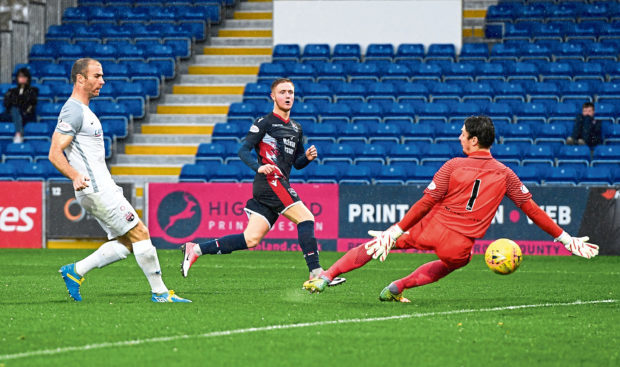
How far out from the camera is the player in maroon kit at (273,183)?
9609 millimetres

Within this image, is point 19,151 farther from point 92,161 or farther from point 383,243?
point 383,243

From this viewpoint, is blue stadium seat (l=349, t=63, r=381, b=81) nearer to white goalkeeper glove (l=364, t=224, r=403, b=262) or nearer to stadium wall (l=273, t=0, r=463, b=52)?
Result: stadium wall (l=273, t=0, r=463, b=52)

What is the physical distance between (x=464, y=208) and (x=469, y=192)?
129mm

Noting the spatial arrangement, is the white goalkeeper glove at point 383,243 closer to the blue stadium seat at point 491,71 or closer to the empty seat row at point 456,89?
the empty seat row at point 456,89

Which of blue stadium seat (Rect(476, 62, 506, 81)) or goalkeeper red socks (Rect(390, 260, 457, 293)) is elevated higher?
blue stadium seat (Rect(476, 62, 506, 81))

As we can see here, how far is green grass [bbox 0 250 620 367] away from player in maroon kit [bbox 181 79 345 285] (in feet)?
1.55

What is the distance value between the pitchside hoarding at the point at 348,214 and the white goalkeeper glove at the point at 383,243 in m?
8.74

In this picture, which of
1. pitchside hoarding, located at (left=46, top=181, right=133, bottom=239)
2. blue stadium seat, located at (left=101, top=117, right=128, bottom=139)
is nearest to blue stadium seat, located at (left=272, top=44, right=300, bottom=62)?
blue stadium seat, located at (left=101, top=117, right=128, bottom=139)

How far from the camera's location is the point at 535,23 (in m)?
23.8

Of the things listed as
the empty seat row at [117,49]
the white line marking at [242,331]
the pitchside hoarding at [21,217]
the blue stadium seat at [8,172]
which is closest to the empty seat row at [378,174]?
the pitchside hoarding at [21,217]

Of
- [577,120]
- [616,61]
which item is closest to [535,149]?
[577,120]

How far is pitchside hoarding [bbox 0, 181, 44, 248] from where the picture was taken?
17375mm

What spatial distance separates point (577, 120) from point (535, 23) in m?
5.23

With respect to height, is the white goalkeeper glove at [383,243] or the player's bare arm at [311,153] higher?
the player's bare arm at [311,153]
